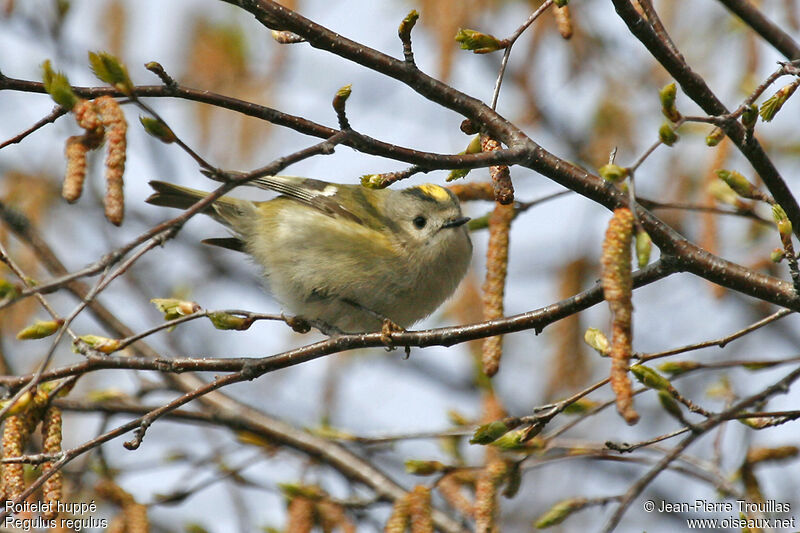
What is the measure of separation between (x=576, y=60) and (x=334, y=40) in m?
3.57

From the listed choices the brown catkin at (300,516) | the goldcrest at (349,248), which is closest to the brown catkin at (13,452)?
the brown catkin at (300,516)

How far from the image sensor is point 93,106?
1596mm

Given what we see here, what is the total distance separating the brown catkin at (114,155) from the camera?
146 centimetres

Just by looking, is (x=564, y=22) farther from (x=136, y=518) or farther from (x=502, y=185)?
(x=136, y=518)

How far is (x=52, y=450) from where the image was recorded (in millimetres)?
1904

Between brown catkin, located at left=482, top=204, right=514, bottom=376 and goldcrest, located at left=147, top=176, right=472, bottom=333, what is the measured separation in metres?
0.89

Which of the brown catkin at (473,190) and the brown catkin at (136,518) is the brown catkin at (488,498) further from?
the brown catkin at (136,518)

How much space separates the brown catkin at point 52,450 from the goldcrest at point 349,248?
137 cm

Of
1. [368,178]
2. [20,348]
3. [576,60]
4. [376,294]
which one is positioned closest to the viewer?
[368,178]

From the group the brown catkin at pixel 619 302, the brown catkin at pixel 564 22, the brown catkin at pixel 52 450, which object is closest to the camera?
the brown catkin at pixel 619 302

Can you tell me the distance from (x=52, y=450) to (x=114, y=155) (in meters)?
0.78

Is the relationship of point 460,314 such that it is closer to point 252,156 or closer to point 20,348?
point 252,156

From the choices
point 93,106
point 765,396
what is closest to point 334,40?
point 93,106

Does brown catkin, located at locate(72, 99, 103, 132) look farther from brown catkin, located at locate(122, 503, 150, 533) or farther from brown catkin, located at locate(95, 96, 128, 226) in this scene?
brown catkin, located at locate(122, 503, 150, 533)
